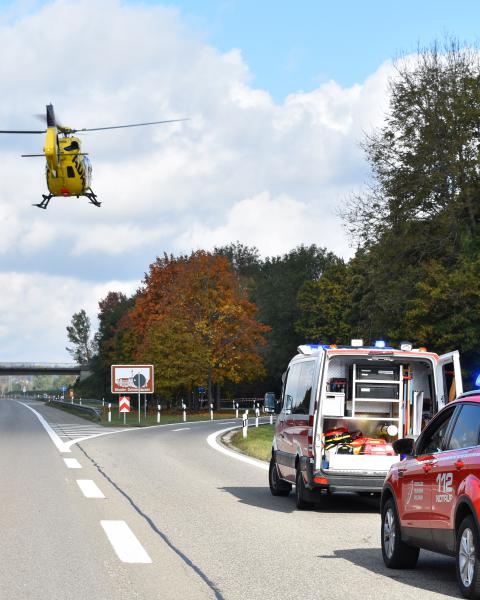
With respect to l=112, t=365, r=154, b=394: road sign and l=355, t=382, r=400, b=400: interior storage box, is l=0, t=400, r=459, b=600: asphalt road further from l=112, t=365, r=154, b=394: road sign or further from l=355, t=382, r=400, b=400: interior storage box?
l=112, t=365, r=154, b=394: road sign

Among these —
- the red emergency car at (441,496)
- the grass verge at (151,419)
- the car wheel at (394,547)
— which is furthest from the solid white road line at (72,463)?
the grass verge at (151,419)

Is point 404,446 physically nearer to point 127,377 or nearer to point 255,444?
point 255,444

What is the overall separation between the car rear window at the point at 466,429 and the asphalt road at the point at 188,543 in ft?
3.54

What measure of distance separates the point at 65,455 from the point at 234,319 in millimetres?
50026

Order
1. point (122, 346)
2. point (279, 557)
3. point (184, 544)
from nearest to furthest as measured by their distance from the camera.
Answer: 1. point (279, 557)
2. point (184, 544)
3. point (122, 346)

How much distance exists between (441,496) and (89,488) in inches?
379

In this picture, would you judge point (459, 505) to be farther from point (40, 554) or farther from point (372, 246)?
point (372, 246)

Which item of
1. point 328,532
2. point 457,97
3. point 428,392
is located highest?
point 457,97

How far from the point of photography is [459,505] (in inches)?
309

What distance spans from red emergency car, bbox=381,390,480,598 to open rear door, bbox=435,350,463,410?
4233 mm

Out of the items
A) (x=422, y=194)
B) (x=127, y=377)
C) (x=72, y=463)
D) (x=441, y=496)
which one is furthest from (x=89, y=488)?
(x=127, y=377)

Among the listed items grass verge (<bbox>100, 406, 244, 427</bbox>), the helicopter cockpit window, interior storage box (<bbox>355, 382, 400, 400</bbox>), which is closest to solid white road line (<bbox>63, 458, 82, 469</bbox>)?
interior storage box (<bbox>355, 382, 400, 400</bbox>)

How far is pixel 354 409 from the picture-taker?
15266 millimetres

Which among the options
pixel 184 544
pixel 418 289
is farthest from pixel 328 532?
pixel 418 289
